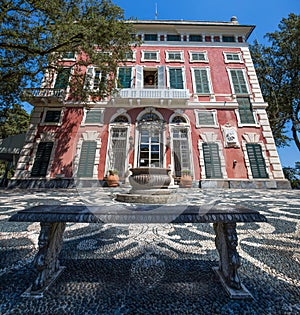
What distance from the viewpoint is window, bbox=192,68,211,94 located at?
945 centimetres

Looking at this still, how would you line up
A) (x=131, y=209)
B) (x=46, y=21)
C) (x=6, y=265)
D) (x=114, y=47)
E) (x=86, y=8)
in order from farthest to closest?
1. (x=114, y=47)
2. (x=86, y=8)
3. (x=46, y=21)
4. (x=6, y=265)
5. (x=131, y=209)

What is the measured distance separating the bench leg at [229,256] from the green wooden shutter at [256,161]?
8627 mm

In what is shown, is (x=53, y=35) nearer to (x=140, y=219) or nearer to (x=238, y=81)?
(x=140, y=219)

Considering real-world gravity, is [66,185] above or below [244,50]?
below

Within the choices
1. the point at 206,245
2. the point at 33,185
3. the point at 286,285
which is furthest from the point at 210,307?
the point at 33,185

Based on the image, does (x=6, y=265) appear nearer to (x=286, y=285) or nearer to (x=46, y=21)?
(x=286, y=285)

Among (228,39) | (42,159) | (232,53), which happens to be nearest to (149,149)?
(42,159)

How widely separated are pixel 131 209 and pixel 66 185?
7625 millimetres

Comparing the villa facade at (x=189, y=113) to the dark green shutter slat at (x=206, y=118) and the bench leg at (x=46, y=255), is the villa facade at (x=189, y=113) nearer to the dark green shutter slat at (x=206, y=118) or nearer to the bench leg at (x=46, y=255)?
the dark green shutter slat at (x=206, y=118)

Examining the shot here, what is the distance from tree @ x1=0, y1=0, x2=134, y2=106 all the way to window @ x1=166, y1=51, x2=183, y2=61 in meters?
4.41

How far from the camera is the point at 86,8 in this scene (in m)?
6.24

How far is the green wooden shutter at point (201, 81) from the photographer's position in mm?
9445

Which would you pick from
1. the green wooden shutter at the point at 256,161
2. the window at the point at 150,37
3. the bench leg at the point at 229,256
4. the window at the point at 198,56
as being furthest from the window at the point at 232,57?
the bench leg at the point at 229,256

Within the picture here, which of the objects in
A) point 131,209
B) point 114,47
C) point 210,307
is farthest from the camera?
point 114,47
